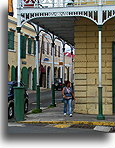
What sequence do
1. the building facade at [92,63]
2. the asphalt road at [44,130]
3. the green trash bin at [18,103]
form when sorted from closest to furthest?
the asphalt road at [44,130], the green trash bin at [18,103], the building facade at [92,63]

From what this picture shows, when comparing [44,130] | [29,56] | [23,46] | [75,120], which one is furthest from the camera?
[29,56]

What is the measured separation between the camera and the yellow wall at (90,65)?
1523 cm

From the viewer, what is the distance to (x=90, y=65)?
15398 mm

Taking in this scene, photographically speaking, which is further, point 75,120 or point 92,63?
point 92,63

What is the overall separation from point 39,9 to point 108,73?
3.97 metres

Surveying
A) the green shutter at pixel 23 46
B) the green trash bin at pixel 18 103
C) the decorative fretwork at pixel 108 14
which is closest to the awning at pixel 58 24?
the decorative fretwork at pixel 108 14

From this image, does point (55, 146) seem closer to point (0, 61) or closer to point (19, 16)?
point (0, 61)

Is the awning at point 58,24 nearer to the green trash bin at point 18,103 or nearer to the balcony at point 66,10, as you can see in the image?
the balcony at point 66,10

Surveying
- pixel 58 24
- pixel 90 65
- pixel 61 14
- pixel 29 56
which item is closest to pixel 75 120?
pixel 90 65

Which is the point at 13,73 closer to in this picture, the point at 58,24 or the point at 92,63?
the point at 58,24

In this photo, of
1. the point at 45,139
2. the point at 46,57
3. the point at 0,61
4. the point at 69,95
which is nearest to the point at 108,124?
the point at 69,95

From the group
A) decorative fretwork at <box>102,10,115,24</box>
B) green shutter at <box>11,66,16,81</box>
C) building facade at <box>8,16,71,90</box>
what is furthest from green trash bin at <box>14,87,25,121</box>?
green shutter at <box>11,66,16,81</box>

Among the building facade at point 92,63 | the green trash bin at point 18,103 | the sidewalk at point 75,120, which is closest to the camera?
the sidewalk at point 75,120

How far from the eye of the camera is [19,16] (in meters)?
13.8
